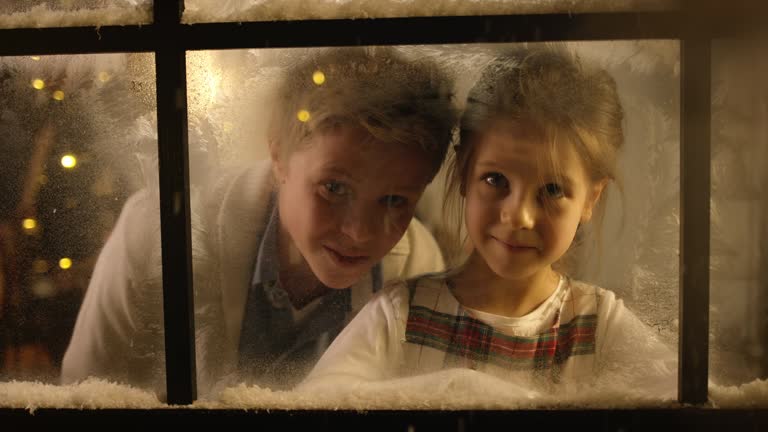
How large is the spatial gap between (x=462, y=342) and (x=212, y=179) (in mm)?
778

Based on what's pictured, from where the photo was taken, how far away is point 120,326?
1.56 m

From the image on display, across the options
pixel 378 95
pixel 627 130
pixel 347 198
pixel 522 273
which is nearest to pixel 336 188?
pixel 347 198

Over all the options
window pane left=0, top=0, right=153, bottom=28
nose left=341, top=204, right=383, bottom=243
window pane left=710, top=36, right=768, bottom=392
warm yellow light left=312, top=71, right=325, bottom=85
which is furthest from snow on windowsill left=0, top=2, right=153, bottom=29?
window pane left=710, top=36, right=768, bottom=392

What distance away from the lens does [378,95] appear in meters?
1.49

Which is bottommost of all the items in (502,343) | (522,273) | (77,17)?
(502,343)

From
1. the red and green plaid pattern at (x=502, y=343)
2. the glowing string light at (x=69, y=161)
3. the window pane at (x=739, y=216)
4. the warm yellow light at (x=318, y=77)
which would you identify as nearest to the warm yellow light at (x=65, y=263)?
the glowing string light at (x=69, y=161)

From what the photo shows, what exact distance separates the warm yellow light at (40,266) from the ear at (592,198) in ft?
4.68

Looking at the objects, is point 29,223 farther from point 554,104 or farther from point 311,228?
point 554,104

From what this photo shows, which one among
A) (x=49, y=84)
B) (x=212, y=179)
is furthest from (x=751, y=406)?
(x=49, y=84)

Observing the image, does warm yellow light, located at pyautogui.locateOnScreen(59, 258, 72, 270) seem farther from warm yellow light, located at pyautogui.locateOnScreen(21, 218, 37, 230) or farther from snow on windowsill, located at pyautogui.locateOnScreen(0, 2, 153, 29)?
snow on windowsill, located at pyautogui.locateOnScreen(0, 2, 153, 29)

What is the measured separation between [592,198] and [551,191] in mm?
109

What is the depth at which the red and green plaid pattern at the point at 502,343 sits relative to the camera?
150 cm

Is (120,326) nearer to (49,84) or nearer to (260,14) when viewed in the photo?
(49,84)

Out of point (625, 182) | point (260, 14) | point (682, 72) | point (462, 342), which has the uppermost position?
point (260, 14)
